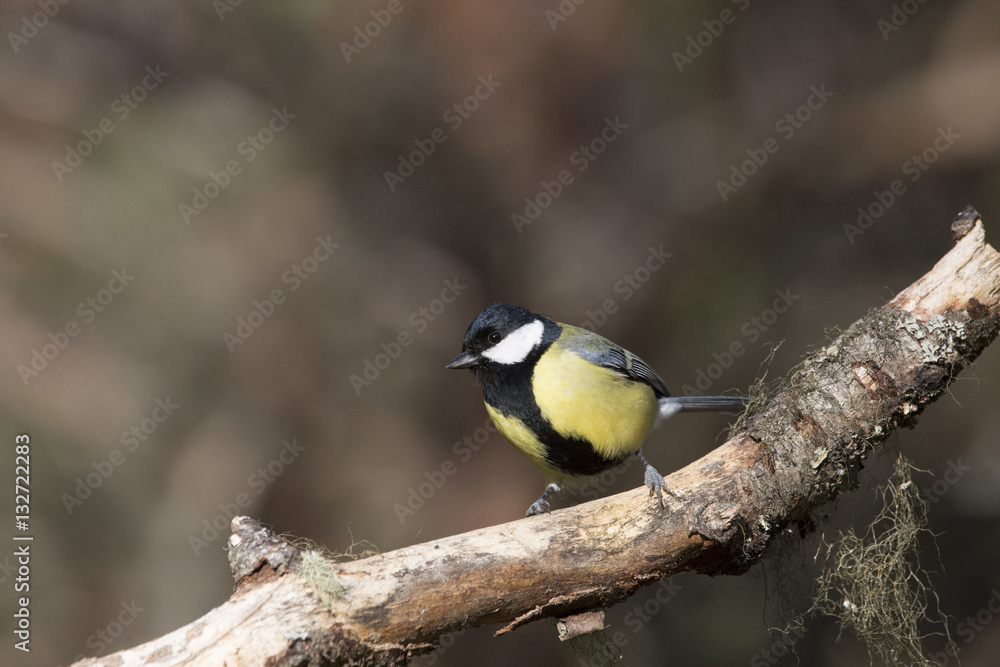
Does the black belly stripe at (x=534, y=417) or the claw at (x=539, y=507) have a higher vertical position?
the black belly stripe at (x=534, y=417)

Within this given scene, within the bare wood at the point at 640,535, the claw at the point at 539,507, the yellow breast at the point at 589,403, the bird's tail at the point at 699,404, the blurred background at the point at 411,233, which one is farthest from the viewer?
the blurred background at the point at 411,233

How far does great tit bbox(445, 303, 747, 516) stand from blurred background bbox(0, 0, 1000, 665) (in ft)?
7.98

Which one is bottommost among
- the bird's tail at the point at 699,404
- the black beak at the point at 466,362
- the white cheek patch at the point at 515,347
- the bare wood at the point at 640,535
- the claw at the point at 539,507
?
the claw at the point at 539,507

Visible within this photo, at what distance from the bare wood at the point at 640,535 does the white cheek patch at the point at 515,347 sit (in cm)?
89

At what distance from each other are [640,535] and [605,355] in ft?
3.64

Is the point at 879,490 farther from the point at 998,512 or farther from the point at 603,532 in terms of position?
the point at 998,512

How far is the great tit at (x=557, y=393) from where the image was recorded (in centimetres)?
324

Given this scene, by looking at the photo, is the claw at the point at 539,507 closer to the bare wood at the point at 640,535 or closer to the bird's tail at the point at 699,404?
→ the bird's tail at the point at 699,404

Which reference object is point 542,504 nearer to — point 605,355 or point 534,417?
point 534,417

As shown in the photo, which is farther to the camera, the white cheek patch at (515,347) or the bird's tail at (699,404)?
the bird's tail at (699,404)

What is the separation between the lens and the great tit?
3.24 m

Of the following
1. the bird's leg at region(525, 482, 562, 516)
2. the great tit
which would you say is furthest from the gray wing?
the bird's leg at region(525, 482, 562, 516)

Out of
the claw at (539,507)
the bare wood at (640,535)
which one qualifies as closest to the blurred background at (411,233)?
the claw at (539,507)

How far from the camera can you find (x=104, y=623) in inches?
227
